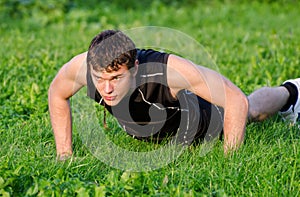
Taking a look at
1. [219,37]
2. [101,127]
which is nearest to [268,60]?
[219,37]

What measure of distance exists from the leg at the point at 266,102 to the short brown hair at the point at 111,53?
4.55 feet

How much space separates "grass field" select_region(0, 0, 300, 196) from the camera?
12.4 ft

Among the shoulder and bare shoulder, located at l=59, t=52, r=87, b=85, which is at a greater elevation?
the shoulder

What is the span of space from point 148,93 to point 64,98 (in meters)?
0.58

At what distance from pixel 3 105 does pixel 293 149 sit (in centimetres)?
247

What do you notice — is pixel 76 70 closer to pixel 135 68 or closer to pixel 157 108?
pixel 135 68

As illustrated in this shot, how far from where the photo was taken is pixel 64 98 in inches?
175

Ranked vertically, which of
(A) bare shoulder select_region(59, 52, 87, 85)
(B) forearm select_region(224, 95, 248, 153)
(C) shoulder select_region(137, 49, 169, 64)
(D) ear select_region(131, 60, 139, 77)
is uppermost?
(C) shoulder select_region(137, 49, 169, 64)

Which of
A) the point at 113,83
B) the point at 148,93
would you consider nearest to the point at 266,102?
the point at 148,93

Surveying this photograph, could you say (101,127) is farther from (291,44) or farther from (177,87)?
(291,44)

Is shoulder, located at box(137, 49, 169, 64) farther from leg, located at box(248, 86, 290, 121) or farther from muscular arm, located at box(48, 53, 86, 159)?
leg, located at box(248, 86, 290, 121)

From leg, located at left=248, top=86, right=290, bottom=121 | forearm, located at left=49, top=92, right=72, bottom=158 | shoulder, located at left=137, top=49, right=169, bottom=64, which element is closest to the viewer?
shoulder, located at left=137, top=49, right=169, bottom=64

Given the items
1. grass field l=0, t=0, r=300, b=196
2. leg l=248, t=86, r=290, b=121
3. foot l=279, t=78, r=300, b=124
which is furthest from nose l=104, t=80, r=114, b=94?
foot l=279, t=78, r=300, b=124

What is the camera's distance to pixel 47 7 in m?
10.4
